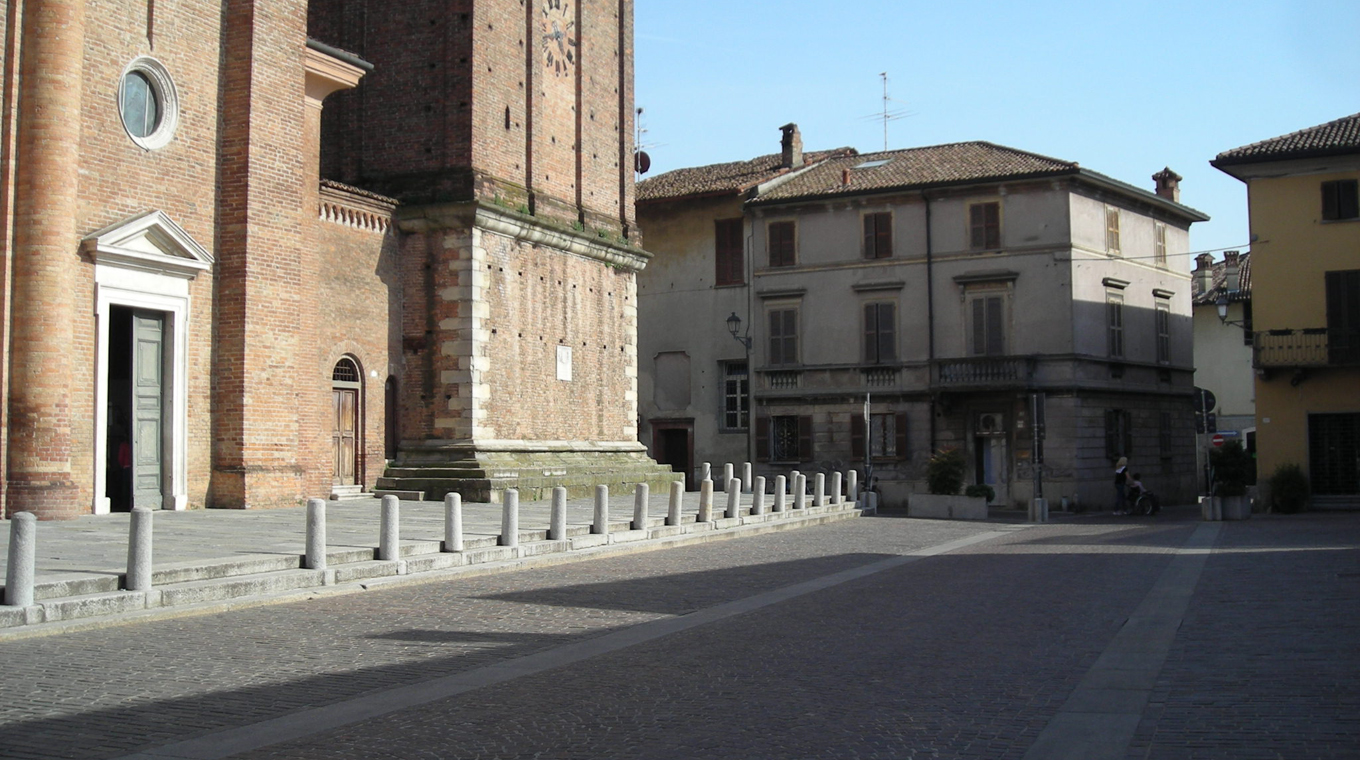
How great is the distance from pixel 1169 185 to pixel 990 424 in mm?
13720

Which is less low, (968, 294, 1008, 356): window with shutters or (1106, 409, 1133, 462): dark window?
(968, 294, 1008, 356): window with shutters

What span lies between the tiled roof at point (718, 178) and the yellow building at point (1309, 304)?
49.2ft

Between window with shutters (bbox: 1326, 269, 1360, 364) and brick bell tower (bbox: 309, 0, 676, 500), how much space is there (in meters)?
16.5

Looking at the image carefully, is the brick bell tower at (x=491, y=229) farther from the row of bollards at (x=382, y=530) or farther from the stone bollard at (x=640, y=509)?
the stone bollard at (x=640, y=509)

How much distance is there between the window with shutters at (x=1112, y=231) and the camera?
37.6 metres

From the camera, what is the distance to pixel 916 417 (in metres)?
36.9

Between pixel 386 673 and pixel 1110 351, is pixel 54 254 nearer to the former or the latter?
pixel 386 673

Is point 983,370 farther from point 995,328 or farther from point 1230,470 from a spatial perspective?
point 1230,470

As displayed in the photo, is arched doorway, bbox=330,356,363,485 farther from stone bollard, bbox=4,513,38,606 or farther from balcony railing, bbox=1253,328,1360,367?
balcony railing, bbox=1253,328,1360,367

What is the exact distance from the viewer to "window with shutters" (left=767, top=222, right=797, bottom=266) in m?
39.0

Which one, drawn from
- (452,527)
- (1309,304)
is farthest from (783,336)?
(452,527)

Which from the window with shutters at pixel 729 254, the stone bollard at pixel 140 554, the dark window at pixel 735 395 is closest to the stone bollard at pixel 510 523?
the stone bollard at pixel 140 554

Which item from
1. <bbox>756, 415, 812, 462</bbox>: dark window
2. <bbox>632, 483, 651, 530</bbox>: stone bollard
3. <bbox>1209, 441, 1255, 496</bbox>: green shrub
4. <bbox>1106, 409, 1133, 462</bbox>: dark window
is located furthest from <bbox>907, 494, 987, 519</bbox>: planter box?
<bbox>632, 483, 651, 530</bbox>: stone bollard

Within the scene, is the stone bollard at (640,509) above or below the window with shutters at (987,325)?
below
